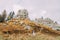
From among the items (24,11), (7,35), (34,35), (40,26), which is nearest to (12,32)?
(7,35)

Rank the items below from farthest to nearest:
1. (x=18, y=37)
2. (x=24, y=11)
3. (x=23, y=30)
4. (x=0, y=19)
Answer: (x=24, y=11) → (x=0, y=19) → (x=23, y=30) → (x=18, y=37)

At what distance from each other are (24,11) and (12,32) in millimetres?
9991

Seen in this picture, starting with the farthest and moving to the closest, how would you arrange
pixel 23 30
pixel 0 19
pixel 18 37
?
pixel 0 19, pixel 23 30, pixel 18 37

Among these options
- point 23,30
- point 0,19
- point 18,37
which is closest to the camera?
point 18,37

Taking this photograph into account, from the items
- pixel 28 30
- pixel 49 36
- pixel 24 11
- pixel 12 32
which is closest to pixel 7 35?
pixel 12 32

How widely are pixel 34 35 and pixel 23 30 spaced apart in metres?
1.28

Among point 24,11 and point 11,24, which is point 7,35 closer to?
point 11,24

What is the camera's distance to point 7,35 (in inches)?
803

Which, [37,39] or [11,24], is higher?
[11,24]

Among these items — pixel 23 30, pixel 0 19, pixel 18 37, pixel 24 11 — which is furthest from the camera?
pixel 24 11

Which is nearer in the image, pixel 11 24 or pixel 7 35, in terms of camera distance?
pixel 7 35

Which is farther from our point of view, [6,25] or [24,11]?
[24,11]

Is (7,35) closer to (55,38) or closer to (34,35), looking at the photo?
(34,35)

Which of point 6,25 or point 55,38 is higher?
point 6,25
